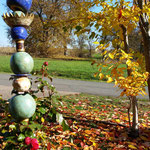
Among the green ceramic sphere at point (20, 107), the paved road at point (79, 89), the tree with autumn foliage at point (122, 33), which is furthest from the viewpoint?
the paved road at point (79, 89)

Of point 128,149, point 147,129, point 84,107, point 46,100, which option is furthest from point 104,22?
point 84,107

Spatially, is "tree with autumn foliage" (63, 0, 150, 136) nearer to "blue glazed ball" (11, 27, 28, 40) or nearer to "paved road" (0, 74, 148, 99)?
"blue glazed ball" (11, 27, 28, 40)

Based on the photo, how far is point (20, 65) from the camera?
1345 mm

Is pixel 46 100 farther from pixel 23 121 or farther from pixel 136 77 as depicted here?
pixel 136 77

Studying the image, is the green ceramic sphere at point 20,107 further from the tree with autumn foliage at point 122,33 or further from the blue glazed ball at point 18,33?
the tree with autumn foliage at point 122,33

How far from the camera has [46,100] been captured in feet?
6.30

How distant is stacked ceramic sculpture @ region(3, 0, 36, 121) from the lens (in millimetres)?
1348

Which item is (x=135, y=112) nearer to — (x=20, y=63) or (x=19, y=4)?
(x=20, y=63)

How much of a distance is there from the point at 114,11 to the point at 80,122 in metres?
2.30

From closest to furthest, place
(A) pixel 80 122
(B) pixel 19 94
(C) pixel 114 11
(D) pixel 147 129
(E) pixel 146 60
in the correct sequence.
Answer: (B) pixel 19 94 → (C) pixel 114 11 → (E) pixel 146 60 → (D) pixel 147 129 → (A) pixel 80 122

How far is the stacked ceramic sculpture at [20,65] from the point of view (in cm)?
135

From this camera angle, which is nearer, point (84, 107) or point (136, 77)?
point (136, 77)

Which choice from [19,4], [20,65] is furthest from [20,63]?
[19,4]

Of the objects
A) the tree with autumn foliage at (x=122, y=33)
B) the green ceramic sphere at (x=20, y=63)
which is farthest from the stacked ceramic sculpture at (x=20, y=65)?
the tree with autumn foliage at (x=122, y=33)
